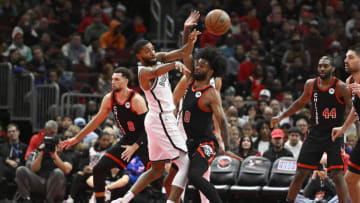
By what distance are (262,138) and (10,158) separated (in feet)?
15.9

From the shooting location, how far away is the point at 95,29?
1756cm

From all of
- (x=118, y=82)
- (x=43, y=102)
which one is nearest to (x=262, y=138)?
(x=118, y=82)

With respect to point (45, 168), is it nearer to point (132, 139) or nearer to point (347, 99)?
point (132, 139)

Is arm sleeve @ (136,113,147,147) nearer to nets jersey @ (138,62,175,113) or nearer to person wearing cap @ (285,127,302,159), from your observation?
nets jersey @ (138,62,175,113)

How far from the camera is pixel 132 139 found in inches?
347

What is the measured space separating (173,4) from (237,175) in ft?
29.7

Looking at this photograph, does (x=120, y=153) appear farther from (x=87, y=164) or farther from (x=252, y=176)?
(x=87, y=164)

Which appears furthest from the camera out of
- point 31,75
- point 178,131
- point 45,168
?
point 31,75

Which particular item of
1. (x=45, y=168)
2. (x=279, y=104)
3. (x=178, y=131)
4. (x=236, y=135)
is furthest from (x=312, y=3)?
(x=178, y=131)

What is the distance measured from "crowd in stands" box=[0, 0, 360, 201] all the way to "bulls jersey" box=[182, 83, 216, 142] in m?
3.18

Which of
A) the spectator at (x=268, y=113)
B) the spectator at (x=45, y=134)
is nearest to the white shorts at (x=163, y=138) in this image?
the spectator at (x=45, y=134)

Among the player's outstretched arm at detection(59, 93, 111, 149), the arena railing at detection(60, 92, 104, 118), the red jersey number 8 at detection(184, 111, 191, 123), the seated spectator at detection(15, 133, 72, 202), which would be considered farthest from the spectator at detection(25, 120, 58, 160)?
the red jersey number 8 at detection(184, 111, 191, 123)

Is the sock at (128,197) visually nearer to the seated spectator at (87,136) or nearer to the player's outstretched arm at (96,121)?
the player's outstretched arm at (96,121)

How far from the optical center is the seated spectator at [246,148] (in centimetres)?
1159
